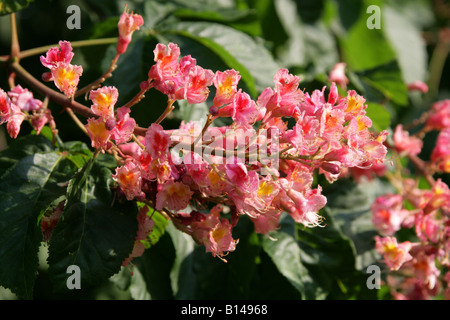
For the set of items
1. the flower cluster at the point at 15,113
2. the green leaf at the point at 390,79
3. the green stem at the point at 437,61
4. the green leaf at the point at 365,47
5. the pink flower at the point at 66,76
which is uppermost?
the green stem at the point at 437,61

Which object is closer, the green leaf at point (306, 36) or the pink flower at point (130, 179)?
the pink flower at point (130, 179)

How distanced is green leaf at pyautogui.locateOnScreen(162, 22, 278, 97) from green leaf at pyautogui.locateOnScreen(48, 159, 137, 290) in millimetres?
570

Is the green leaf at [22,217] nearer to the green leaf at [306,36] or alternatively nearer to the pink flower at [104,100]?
the pink flower at [104,100]

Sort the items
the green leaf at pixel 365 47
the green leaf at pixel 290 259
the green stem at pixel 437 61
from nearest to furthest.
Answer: the green leaf at pixel 290 259 → the green leaf at pixel 365 47 → the green stem at pixel 437 61

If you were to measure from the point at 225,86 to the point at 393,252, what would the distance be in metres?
0.74

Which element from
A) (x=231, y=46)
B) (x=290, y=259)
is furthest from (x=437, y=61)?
(x=290, y=259)

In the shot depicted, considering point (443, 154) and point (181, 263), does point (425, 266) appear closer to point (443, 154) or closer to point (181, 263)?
point (443, 154)

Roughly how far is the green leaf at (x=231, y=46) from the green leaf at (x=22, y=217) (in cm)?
61

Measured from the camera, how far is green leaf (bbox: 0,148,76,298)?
3.57 feet

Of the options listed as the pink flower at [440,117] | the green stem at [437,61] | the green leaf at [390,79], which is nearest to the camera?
the pink flower at [440,117]

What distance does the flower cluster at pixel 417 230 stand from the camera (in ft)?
4.84

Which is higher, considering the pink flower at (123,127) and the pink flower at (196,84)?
the pink flower at (196,84)

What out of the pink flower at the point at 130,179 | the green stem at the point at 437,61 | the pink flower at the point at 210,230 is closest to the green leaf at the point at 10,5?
the pink flower at the point at 130,179
